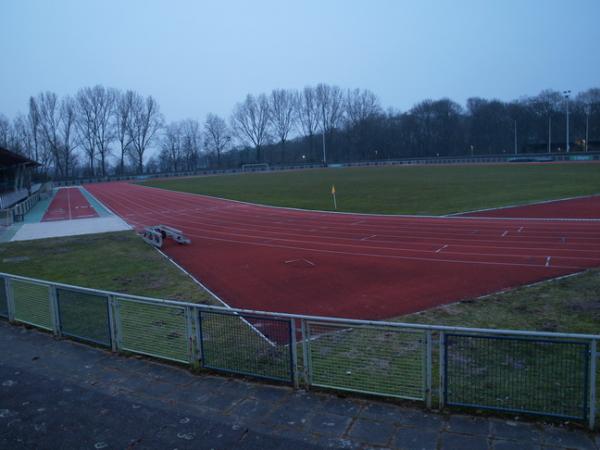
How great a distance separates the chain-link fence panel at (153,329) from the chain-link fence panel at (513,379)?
3744 millimetres

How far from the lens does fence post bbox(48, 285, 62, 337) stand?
28.5 ft

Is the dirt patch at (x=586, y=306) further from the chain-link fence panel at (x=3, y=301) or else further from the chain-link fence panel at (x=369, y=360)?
the chain-link fence panel at (x=3, y=301)

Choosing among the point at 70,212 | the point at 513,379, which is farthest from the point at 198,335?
the point at 70,212

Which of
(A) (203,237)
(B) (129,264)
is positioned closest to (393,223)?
(A) (203,237)

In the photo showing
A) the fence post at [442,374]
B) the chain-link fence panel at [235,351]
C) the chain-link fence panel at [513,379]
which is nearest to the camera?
the chain-link fence panel at [513,379]

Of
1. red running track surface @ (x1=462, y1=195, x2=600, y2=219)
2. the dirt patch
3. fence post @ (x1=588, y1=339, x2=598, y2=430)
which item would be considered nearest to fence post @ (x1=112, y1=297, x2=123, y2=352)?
fence post @ (x1=588, y1=339, x2=598, y2=430)

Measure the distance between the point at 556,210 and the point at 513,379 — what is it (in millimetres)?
23378

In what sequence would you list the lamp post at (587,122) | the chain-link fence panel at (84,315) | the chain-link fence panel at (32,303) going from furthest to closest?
the lamp post at (587,122)
the chain-link fence panel at (32,303)
the chain-link fence panel at (84,315)

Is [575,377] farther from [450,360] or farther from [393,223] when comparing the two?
[393,223]

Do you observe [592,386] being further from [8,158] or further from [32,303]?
[8,158]

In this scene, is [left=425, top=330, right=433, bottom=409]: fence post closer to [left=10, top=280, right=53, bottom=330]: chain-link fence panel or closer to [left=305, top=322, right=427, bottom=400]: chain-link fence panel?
[left=305, top=322, right=427, bottom=400]: chain-link fence panel

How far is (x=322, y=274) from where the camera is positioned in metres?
15.4

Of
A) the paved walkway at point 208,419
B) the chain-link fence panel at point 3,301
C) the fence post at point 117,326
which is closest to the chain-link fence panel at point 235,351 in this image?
the paved walkway at point 208,419

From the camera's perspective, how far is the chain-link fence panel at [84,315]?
798cm
